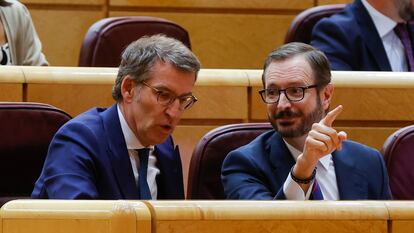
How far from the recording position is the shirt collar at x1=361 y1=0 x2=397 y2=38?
1.56 metres

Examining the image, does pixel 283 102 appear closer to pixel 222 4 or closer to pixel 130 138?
pixel 130 138

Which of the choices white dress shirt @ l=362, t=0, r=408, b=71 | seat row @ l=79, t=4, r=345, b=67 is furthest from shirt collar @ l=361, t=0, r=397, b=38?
seat row @ l=79, t=4, r=345, b=67

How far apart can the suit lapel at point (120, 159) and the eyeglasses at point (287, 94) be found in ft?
0.57

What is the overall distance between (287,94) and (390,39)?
50 centimetres

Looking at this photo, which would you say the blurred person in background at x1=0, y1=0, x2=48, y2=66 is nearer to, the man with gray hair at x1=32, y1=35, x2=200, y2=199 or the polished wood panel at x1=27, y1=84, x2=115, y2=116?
the polished wood panel at x1=27, y1=84, x2=115, y2=116

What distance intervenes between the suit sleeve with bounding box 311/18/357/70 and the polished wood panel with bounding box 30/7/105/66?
541mm

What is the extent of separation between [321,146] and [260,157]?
0.11 meters

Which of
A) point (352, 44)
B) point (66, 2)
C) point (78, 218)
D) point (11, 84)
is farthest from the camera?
point (66, 2)

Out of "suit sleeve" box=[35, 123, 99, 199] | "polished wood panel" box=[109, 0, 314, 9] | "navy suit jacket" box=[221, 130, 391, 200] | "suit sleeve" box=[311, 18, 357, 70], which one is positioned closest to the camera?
"suit sleeve" box=[35, 123, 99, 199]

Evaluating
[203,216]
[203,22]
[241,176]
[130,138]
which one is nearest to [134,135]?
[130,138]

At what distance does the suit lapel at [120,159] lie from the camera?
1.05m

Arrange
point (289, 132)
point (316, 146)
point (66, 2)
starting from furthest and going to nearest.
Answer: point (66, 2) < point (289, 132) < point (316, 146)

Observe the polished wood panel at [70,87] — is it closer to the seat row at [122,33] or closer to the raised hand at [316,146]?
the seat row at [122,33]

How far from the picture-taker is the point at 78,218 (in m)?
0.67
